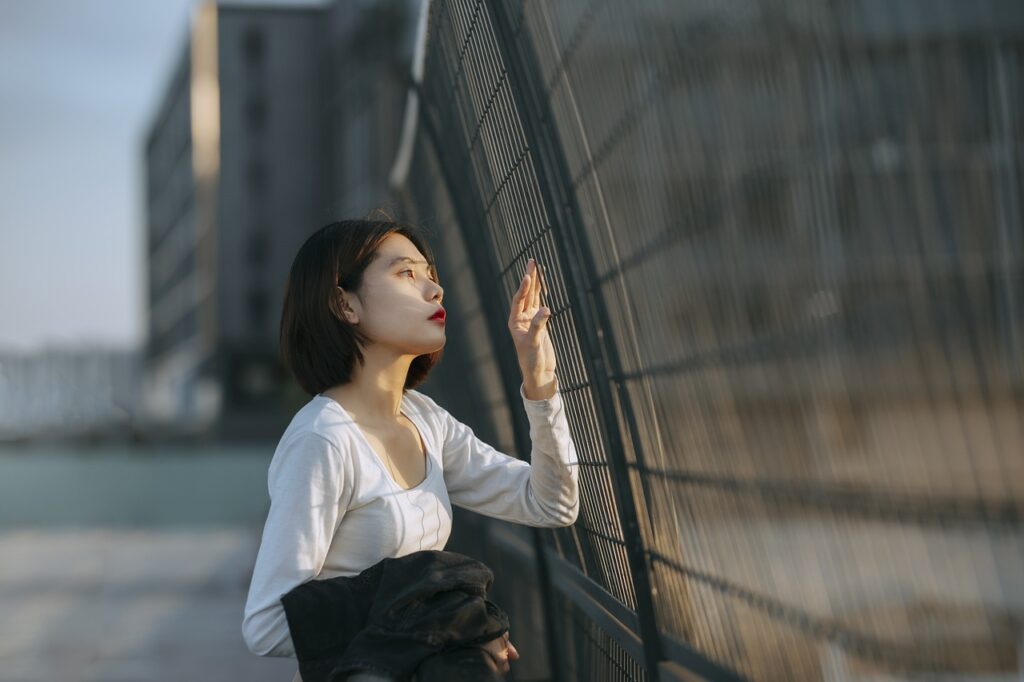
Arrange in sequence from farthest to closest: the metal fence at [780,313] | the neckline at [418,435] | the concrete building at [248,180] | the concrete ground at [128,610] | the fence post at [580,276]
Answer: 1. the concrete building at [248,180]
2. the concrete ground at [128,610]
3. the fence post at [580,276]
4. the neckline at [418,435]
5. the metal fence at [780,313]

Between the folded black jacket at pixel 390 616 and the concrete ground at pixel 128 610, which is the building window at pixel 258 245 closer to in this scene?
the concrete ground at pixel 128 610

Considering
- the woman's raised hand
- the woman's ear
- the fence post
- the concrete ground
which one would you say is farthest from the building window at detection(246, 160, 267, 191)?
the woman's raised hand

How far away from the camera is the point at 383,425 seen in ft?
8.05

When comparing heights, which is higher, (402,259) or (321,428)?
(402,259)

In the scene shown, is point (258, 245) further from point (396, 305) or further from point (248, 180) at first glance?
point (396, 305)

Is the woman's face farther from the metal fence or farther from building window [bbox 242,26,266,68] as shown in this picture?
building window [bbox 242,26,266,68]

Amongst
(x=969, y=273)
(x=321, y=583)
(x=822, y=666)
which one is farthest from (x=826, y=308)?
(x=321, y=583)

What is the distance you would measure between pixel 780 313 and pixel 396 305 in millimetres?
1047

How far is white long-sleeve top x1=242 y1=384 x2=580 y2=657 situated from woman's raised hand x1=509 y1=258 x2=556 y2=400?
32 millimetres

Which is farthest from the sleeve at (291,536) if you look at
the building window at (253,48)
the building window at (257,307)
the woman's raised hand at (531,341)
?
the building window at (253,48)

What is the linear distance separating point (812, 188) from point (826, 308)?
0.13 meters

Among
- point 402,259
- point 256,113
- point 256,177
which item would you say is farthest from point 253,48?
point 402,259

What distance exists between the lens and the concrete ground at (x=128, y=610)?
659cm

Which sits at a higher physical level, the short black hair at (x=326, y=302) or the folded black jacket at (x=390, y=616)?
the short black hair at (x=326, y=302)
